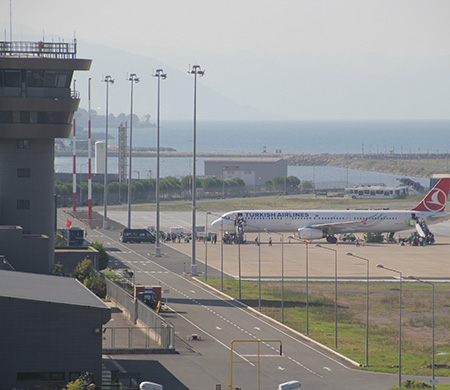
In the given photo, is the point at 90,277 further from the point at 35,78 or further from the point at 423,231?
the point at 423,231

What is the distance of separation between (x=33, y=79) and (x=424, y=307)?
4147 cm


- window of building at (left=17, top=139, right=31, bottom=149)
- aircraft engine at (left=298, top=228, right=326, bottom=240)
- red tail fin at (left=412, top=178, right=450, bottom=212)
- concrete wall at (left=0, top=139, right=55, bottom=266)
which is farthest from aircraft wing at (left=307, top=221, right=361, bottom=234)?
window of building at (left=17, top=139, right=31, bottom=149)

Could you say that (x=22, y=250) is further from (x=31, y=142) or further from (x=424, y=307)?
(x=424, y=307)

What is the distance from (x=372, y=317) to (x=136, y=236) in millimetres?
60001

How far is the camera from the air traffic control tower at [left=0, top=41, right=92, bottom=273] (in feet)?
243

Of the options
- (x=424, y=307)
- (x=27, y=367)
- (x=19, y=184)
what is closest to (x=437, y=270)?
(x=424, y=307)

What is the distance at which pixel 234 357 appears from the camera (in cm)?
5988

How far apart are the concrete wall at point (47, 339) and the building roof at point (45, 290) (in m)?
0.55

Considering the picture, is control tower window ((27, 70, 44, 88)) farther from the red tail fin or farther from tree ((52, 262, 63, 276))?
Result: the red tail fin

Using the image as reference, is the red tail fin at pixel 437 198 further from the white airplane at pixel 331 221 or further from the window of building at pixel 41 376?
the window of building at pixel 41 376

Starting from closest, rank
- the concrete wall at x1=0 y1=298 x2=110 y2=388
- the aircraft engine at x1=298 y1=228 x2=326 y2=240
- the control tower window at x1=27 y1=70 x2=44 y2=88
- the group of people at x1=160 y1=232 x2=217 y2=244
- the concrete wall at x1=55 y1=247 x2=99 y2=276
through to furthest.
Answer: the concrete wall at x1=0 y1=298 x2=110 y2=388, the control tower window at x1=27 y1=70 x2=44 y2=88, the concrete wall at x1=55 y1=247 x2=99 y2=276, the aircraft engine at x1=298 y1=228 x2=326 y2=240, the group of people at x1=160 y1=232 x2=217 y2=244

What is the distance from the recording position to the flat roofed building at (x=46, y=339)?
1891 inches

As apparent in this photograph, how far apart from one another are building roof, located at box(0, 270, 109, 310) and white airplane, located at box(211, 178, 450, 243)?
70321mm

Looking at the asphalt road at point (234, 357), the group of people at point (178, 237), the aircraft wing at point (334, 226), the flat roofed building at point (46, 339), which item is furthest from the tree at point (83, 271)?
the aircraft wing at point (334, 226)
